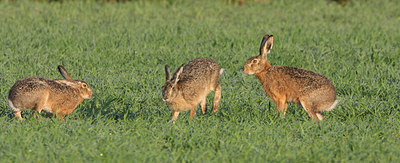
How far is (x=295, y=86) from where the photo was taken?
725cm

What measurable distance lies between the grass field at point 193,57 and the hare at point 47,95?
15 centimetres

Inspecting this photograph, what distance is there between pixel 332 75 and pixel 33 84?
5085 mm

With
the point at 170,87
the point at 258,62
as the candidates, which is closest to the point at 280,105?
the point at 258,62

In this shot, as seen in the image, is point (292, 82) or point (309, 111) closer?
point (309, 111)

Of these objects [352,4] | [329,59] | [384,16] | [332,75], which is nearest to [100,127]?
[332,75]

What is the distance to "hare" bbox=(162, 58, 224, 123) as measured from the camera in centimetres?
677

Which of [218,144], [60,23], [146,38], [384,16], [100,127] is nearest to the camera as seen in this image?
[218,144]

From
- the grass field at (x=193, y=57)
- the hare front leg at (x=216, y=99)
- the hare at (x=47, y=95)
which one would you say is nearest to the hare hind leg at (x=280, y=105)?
the grass field at (x=193, y=57)

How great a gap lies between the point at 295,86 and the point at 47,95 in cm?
309

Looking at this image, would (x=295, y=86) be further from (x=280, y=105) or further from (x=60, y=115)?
(x=60, y=115)

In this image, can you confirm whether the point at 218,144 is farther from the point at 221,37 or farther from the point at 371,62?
the point at 221,37

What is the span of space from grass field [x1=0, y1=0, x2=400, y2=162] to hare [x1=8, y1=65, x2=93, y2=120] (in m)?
0.15

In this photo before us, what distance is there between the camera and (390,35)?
41.7ft

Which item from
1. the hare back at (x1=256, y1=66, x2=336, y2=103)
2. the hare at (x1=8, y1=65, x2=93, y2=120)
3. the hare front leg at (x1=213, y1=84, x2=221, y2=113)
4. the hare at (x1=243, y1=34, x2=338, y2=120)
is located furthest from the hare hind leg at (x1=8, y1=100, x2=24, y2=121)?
the hare back at (x1=256, y1=66, x2=336, y2=103)
